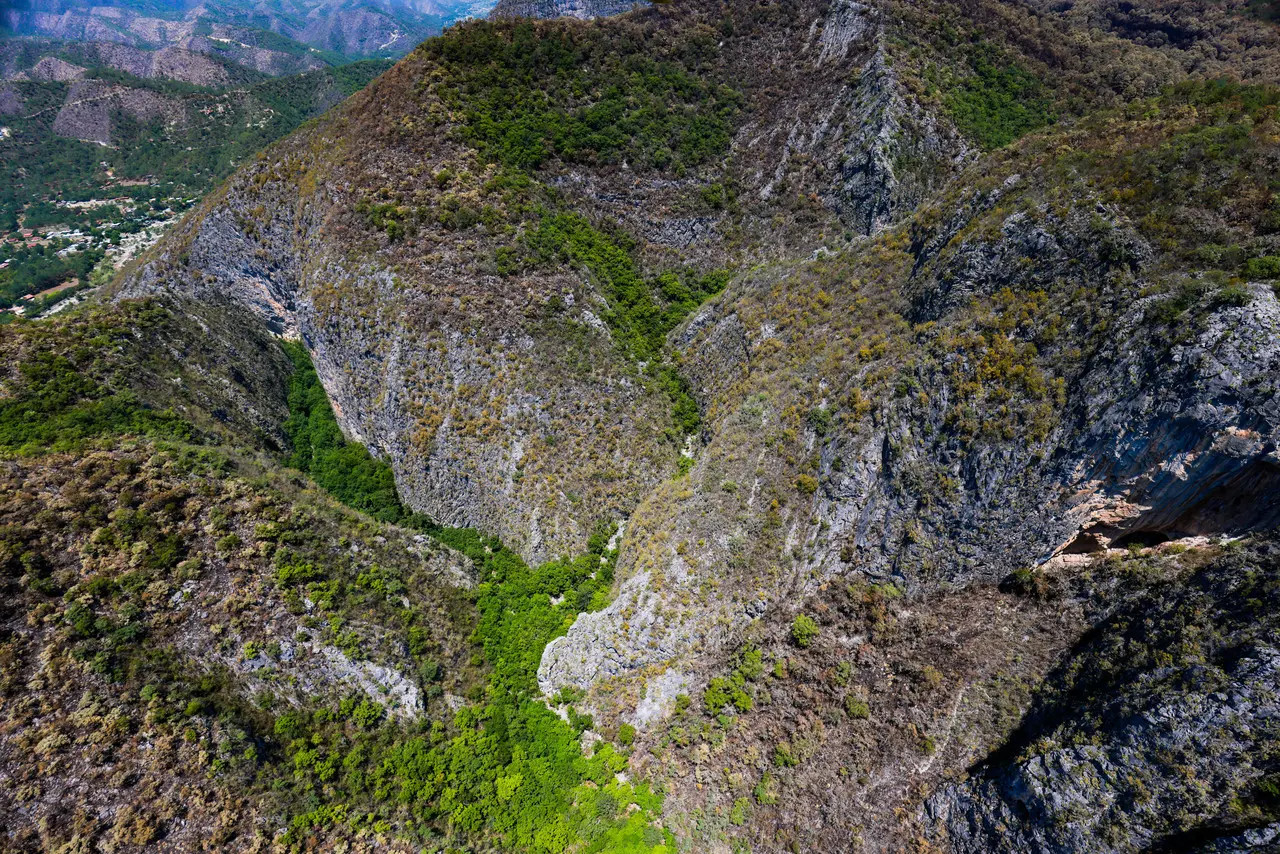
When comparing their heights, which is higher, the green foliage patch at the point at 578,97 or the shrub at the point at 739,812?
the green foliage patch at the point at 578,97

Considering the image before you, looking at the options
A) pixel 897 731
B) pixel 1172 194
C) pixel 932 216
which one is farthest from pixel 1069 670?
pixel 932 216

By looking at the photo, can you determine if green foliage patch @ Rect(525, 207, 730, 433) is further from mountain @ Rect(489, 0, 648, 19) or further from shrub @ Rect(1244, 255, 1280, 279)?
mountain @ Rect(489, 0, 648, 19)

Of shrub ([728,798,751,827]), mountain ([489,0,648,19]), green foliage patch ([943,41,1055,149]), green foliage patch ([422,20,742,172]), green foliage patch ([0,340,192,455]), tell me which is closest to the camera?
shrub ([728,798,751,827])

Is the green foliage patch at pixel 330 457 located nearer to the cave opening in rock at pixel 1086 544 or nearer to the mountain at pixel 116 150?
the cave opening in rock at pixel 1086 544

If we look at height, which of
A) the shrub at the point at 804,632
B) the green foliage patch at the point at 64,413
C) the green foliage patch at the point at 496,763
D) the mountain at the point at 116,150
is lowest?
the green foliage patch at the point at 496,763

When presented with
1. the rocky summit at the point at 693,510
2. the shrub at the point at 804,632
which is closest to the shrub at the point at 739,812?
the rocky summit at the point at 693,510

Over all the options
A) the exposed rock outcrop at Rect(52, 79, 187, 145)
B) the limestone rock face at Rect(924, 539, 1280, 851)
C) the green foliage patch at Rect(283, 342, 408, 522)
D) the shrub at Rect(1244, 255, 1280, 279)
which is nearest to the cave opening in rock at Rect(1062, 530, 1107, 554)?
the limestone rock face at Rect(924, 539, 1280, 851)

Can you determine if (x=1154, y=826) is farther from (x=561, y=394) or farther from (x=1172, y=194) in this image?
(x=561, y=394)

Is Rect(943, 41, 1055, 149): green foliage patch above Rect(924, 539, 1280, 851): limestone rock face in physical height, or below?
above

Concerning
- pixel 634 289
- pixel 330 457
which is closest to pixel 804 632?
pixel 634 289
